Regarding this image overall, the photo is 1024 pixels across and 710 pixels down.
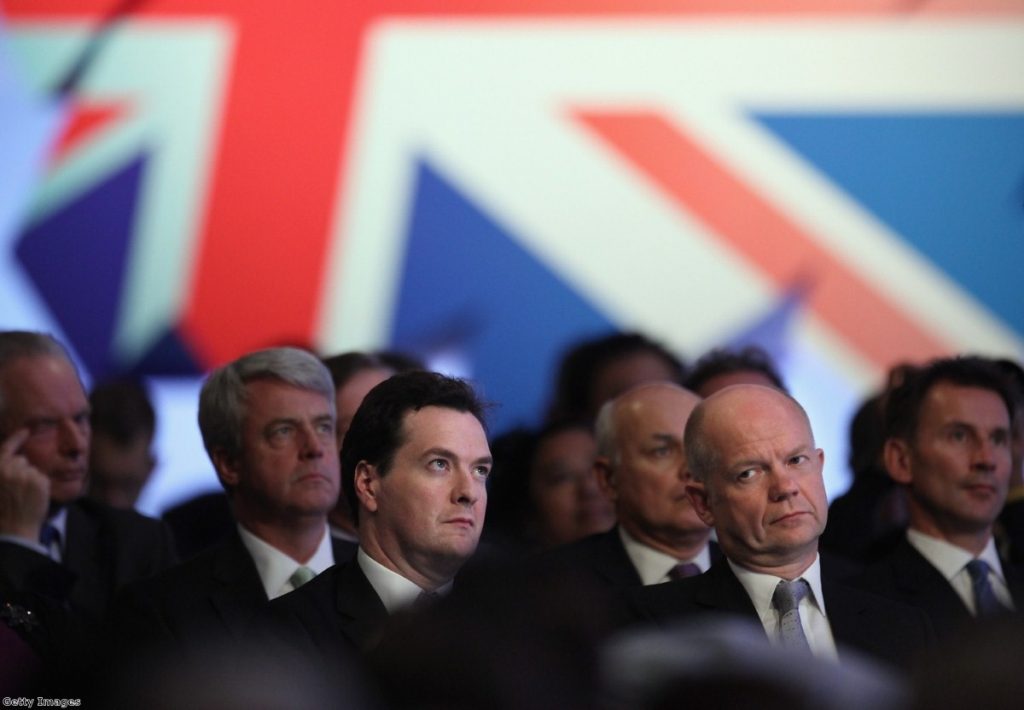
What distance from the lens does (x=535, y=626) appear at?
190 centimetres

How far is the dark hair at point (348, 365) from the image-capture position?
504 cm

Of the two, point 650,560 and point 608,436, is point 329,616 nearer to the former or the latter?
point 650,560

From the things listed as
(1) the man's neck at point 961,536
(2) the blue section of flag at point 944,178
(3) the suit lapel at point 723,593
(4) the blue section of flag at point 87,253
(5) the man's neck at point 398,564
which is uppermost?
(2) the blue section of flag at point 944,178

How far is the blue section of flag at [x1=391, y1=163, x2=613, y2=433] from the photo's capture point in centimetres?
721

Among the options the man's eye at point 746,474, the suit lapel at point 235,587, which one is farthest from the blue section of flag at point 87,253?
the man's eye at point 746,474

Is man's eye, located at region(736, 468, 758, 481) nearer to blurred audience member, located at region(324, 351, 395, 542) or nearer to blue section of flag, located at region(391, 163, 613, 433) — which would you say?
blurred audience member, located at region(324, 351, 395, 542)

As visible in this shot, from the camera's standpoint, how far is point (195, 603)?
160 inches

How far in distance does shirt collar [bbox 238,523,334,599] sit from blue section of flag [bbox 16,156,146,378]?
3095 millimetres

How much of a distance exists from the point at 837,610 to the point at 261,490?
5.01ft

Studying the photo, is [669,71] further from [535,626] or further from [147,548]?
[535,626]

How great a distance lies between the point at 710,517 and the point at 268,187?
12.8ft

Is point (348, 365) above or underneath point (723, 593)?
above

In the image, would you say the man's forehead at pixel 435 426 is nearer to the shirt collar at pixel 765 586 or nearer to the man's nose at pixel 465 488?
the man's nose at pixel 465 488

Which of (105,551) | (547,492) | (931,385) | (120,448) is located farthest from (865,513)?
(120,448)
